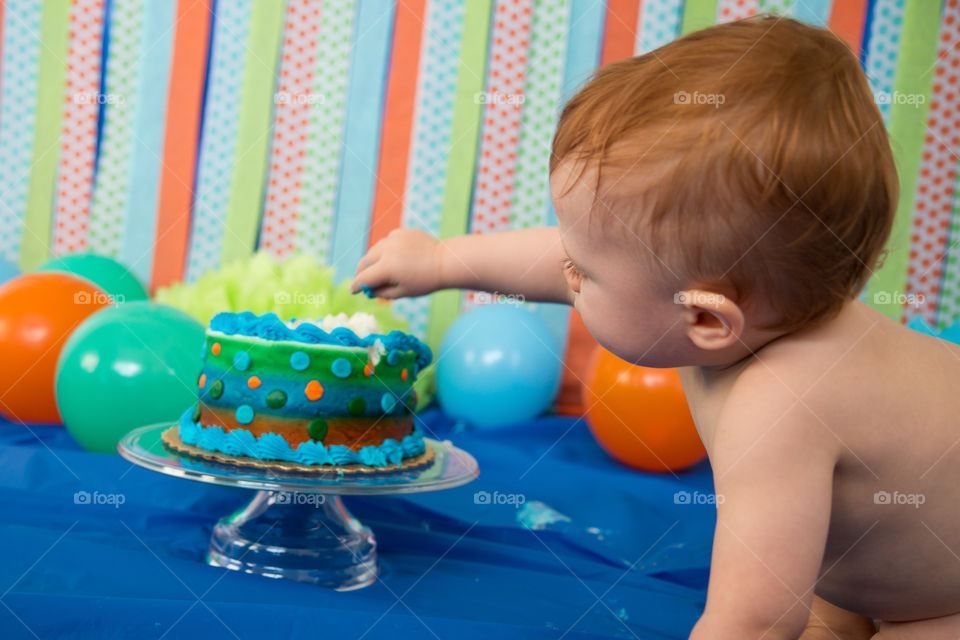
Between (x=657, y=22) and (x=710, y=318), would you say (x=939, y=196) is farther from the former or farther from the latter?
(x=710, y=318)

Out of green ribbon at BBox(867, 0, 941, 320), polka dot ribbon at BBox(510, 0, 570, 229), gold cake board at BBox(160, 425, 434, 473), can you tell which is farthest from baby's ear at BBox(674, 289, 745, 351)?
green ribbon at BBox(867, 0, 941, 320)

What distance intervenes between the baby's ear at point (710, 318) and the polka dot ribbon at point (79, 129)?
2163mm

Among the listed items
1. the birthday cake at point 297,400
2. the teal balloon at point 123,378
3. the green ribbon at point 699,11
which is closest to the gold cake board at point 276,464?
the birthday cake at point 297,400

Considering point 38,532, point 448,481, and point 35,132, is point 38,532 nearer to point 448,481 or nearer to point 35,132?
point 448,481

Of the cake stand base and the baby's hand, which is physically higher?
Result: the baby's hand

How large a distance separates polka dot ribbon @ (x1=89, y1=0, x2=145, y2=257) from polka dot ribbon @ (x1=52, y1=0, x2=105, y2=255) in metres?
0.03

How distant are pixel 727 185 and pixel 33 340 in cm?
152

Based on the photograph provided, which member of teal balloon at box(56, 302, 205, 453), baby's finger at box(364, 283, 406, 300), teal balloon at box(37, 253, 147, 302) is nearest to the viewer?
baby's finger at box(364, 283, 406, 300)

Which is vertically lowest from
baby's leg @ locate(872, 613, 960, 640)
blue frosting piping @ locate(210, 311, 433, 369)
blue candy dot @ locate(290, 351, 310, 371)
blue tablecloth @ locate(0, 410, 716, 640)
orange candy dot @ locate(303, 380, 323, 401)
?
blue tablecloth @ locate(0, 410, 716, 640)

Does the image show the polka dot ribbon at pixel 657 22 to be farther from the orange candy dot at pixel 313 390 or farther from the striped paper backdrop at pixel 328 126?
the orange candy dot at pixel 313 390

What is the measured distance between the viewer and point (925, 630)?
0.87 metres

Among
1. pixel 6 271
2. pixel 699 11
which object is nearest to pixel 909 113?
pixel 699 11

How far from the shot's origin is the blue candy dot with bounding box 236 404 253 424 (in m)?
1.16

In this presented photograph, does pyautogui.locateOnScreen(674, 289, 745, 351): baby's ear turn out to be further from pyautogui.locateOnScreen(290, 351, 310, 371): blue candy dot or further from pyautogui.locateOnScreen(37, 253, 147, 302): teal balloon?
pyautogui.locateOnScreen(37, 253, 147, 302): teal balloon
